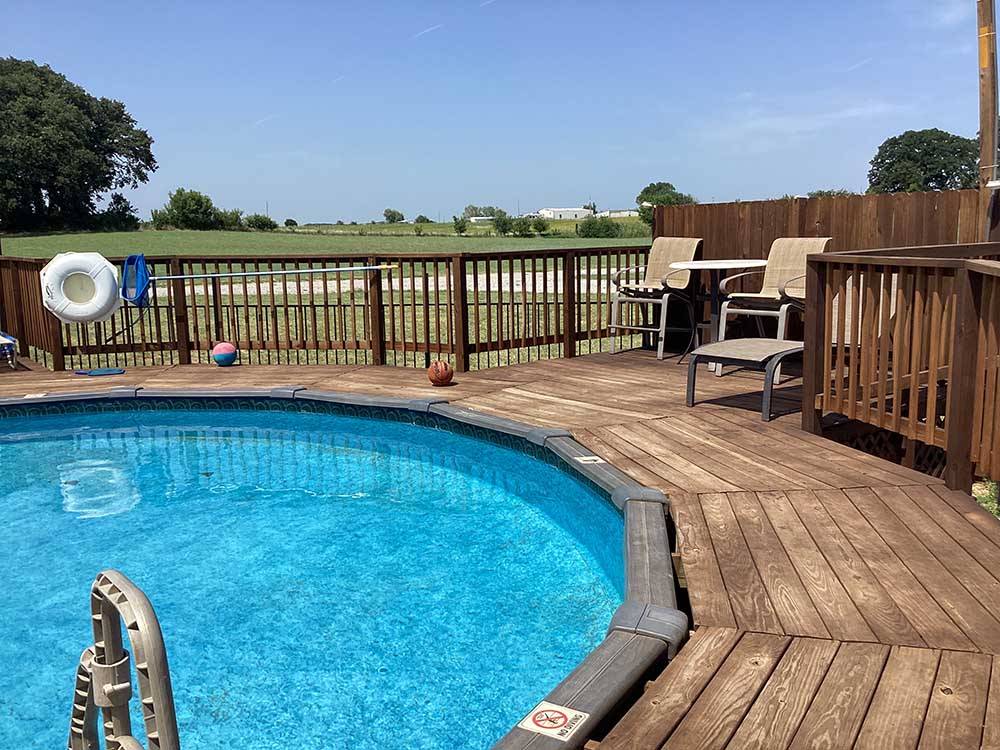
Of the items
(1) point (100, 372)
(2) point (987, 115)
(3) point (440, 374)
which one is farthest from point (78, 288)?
(2) point (987, 115)

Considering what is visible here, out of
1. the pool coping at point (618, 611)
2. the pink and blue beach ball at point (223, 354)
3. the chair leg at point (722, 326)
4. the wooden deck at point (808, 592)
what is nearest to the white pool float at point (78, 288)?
the pink and blue beach ball at point (223, 354)

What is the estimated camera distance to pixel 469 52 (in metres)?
25.8

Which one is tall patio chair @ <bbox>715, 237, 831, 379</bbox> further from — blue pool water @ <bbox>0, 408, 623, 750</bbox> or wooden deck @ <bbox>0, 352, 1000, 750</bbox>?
blue pool water @ <bbox>0, 408, 623, 750</bbox>

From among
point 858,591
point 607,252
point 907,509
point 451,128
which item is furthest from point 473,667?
point 451,128

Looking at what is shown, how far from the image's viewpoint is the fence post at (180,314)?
7.65m

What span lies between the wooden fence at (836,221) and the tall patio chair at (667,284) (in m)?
0.24

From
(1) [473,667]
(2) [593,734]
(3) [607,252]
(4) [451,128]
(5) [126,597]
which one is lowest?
(1) [473,667]

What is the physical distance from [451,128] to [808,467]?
36660 mm

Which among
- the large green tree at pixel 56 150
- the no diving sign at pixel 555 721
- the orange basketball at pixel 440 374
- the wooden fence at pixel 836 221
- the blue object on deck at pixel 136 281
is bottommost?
the no diving sign at pixel 555 721

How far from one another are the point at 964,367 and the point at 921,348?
0.59 m

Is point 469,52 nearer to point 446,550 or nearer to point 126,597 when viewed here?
point 446,550

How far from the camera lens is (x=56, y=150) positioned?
45.8 metres

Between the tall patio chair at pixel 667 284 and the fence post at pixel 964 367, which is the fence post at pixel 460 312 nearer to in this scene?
the tall patio chair at pixel 667 284

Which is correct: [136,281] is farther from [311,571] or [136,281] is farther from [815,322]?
[815,322]
